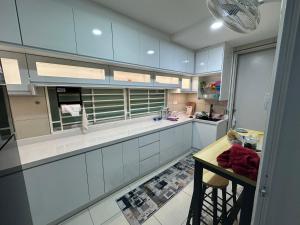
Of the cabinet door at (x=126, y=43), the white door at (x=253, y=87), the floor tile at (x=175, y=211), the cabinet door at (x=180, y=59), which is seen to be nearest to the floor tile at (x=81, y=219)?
the floor tile at (x=175, y=211)

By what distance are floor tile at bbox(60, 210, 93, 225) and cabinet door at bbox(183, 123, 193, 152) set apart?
2107 millimetres

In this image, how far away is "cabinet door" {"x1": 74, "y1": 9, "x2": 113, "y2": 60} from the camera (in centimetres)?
139

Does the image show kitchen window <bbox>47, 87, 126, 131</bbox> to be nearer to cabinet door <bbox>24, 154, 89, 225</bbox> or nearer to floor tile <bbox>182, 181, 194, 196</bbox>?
cabinet door <bbox>24, 154, 89, 225</bbox>

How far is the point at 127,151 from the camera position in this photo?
1812 mm

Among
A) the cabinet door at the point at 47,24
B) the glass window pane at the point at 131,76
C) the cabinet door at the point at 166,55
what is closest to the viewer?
the cabinet door at the point at 47,24

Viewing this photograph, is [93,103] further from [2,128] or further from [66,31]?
[2,128]

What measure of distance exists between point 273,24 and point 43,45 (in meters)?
2.98

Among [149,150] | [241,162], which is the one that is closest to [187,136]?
[149,150]

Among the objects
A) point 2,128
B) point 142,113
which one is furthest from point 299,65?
point 142,113

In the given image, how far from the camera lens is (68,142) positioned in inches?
61.5

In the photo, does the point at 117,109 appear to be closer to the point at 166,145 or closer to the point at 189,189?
the point at 166,145

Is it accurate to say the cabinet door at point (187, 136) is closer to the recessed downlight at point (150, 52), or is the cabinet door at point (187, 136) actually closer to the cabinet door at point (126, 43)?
the recessed downlight at point (150, 52)

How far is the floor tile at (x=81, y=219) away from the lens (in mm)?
1417

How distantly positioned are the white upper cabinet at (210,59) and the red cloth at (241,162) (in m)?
2.09
